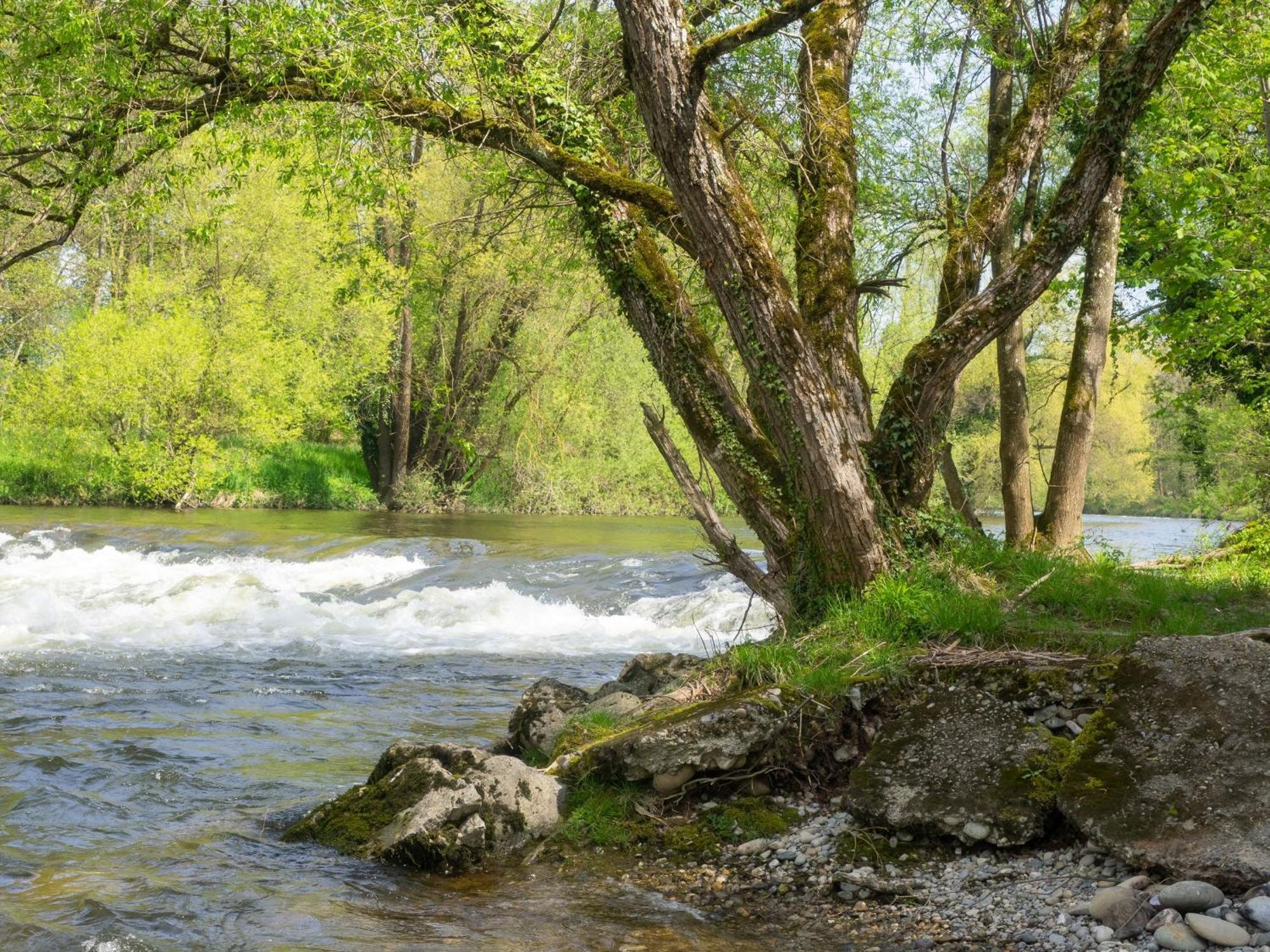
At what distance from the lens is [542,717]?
7609 mm

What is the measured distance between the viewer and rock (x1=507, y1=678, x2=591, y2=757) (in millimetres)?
7434

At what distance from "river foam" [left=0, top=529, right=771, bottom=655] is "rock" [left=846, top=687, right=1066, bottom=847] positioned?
710 centimetres

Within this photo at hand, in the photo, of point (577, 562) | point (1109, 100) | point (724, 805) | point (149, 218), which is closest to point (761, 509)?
point (724, 805)

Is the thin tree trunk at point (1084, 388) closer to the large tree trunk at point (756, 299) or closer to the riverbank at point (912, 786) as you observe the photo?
the riverbank at point (912, 786)

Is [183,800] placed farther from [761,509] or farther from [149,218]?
[149,218]

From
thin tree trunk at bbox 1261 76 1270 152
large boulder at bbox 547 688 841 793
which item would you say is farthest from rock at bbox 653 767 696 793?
thin tree trunk at bbox 1261 76 1270 152

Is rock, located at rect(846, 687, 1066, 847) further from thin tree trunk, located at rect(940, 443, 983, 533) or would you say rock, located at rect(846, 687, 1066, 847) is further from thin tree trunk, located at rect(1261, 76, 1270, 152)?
thin tree trunk, located at rect(1261, 76, 1270, 152)

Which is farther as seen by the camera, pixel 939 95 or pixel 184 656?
pixel 184 656

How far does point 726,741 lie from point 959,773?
1176 mm

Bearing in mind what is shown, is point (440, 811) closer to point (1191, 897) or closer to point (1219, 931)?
point (1191, 897)

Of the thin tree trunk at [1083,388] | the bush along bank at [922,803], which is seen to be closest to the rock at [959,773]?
the bush along bank at [922,803]

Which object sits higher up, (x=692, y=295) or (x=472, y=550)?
(x=692, y=295)

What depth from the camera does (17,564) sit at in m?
19.5

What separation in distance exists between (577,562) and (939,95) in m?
11.7
